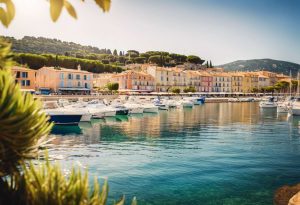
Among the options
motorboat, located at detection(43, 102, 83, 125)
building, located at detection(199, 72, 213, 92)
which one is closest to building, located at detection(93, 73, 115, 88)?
building, located at detection(199, 72, 213, 92)

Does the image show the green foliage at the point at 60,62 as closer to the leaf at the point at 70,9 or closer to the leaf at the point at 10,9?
the leaf at the point at 10,9

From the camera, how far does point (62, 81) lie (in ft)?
281

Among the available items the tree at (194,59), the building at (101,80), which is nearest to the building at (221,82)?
the tree at (194,59)

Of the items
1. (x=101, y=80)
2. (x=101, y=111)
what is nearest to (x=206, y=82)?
(x=101, y=80)

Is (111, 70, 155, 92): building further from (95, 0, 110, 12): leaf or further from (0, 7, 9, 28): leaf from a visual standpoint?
(95, 0, 110, 12): leaf

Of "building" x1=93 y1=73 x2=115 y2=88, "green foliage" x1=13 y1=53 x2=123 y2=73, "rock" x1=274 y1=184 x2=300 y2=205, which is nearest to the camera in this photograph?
"rock" x1=274 y1=184 x2=300 y2=205

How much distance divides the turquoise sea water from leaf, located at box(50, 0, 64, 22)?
4.92 metres

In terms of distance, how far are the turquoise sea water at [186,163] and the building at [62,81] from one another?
53535mm

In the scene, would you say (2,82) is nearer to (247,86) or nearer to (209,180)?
(209,180)

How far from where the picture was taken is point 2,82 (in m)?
2.57

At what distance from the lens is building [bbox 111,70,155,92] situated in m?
117

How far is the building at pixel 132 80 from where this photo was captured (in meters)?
117

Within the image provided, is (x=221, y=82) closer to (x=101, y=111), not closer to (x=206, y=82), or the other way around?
(x=206, y=82)

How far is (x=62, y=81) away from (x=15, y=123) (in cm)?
8590
